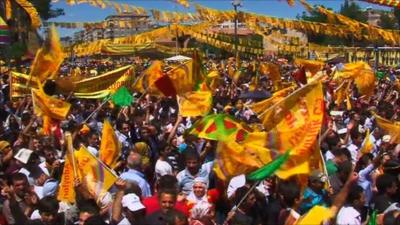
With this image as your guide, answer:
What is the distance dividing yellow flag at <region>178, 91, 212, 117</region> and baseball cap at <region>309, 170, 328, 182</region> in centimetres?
449

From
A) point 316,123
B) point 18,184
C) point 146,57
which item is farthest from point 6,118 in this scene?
point 146,57

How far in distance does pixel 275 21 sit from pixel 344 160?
64.6ft

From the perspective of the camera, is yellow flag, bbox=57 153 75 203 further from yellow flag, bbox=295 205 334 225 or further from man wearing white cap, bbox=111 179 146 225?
yellow flag, bbox=295 205 334 225

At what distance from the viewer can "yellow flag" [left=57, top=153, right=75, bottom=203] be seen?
6.88m

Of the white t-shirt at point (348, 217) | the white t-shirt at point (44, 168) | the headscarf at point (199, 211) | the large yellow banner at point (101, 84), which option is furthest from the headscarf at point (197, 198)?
the large yellow banner at point (101, 84)

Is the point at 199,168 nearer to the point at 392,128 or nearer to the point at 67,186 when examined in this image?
the point at 67,186

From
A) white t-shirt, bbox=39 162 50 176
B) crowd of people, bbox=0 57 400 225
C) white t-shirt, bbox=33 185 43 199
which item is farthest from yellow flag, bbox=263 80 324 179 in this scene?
white t-shirt, bbox=39 162 50 176

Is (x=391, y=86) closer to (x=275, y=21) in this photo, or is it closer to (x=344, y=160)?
(x=275, y=21)

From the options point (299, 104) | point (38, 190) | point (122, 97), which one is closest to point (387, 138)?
point (299, 104)

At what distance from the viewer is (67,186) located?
6.94 m

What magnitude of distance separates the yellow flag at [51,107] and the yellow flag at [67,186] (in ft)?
11.0

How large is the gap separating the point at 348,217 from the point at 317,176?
956 millimetres

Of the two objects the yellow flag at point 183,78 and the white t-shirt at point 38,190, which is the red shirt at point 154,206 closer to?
the white t-shirt at point 38,190

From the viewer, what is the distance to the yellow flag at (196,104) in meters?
11.3
